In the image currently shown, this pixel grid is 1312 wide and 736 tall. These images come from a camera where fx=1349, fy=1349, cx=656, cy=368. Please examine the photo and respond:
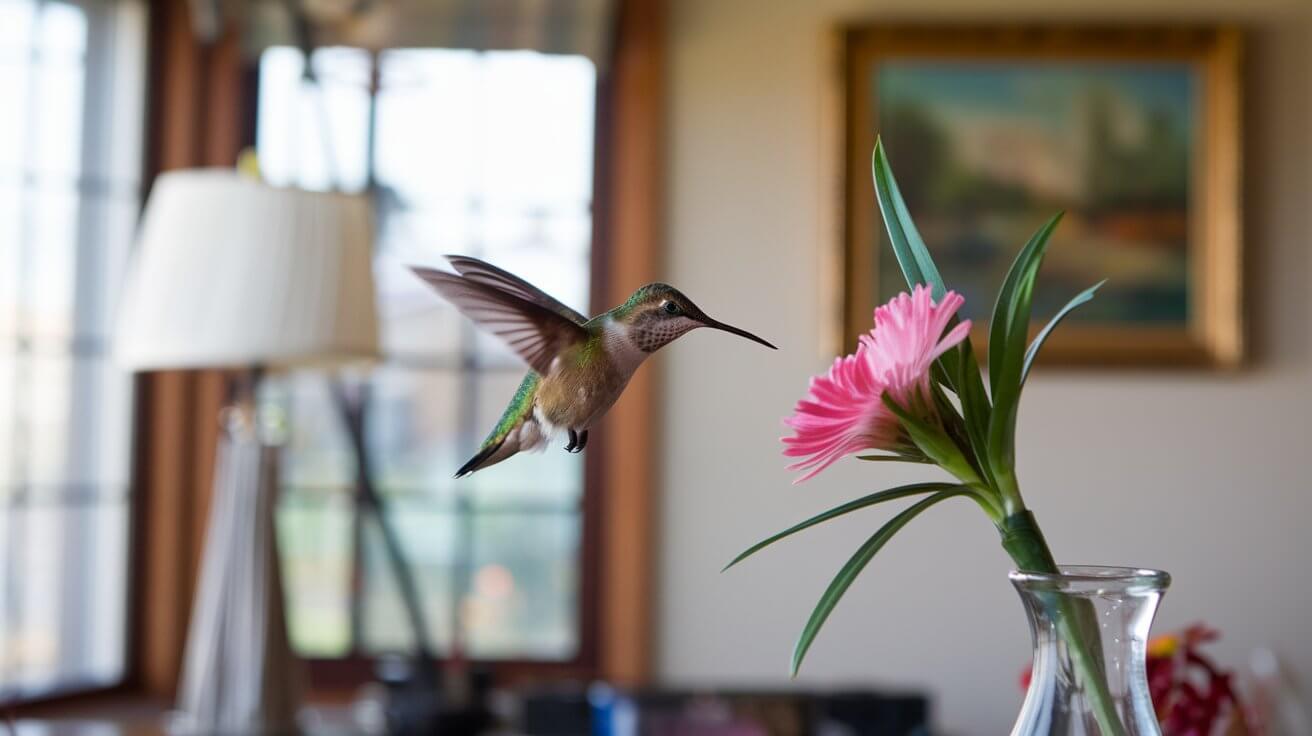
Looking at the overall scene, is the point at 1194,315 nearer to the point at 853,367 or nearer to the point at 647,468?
the point at 647,468

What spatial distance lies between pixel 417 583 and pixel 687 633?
0.62 m

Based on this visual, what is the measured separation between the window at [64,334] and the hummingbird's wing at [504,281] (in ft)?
8.48

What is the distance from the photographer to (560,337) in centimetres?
31

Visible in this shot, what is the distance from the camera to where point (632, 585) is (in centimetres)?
300

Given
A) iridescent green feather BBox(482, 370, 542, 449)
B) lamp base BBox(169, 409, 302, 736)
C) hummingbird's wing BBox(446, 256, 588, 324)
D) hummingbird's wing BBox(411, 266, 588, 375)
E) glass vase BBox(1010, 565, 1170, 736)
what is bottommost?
lamp base BBox(169, 409, 302, 736)

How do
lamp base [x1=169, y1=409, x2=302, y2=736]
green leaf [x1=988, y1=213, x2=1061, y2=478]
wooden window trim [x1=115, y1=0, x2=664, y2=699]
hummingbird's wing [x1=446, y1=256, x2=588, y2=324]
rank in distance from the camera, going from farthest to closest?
1. wooden window trim [x1=115, y1=0, x2=664, y2=699]
2. lamp base [x1=169, y1=409, x2=302, y2=736]
3. green leaf [x1=988, y1=213, x2=1061, y2=478]
4. hummingbird's wing [x1=446, y1=256, x2=588, y2=324]

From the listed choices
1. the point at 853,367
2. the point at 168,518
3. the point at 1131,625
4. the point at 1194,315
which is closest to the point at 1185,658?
the point at 1131,625

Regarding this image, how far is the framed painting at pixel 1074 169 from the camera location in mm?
3014

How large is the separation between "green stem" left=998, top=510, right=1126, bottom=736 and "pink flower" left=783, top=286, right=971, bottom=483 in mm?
50

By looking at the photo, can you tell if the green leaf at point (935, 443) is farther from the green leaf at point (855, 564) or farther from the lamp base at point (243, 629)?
the lamp base at point (243, 629)

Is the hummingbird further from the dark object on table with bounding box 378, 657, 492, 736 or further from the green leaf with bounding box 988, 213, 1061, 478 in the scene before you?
the dark object on table with bounding box 378, 657, 492, 736

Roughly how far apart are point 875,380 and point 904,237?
0.07m

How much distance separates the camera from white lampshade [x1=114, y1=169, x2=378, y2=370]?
5.28ft

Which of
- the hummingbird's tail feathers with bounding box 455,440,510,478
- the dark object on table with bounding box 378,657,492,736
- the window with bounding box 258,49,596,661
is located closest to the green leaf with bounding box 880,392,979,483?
the hummingbird's tail feathers with bounding box 455,440,510,478
